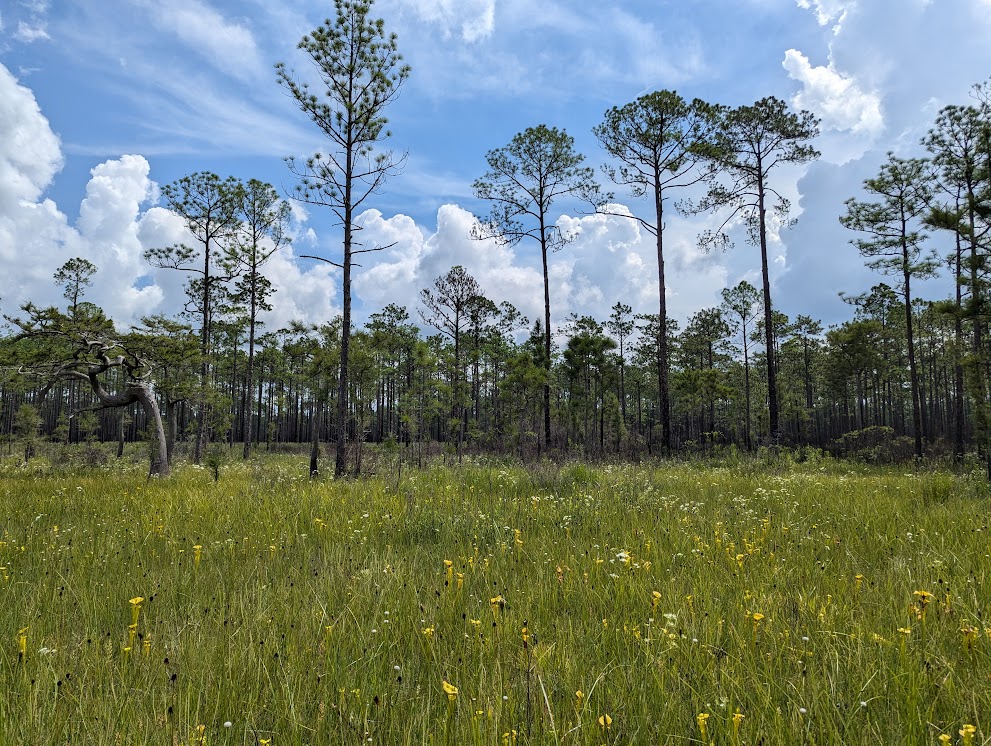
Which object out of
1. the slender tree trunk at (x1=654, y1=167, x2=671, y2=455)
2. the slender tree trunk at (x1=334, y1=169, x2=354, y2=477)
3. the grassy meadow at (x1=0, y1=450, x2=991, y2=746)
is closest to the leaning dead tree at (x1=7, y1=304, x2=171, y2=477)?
the slender tree trunk at (x1=334, y1=169, x2=354, y2=477)

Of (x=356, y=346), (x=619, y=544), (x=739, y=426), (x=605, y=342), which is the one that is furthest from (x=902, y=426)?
(x=619, y=544)

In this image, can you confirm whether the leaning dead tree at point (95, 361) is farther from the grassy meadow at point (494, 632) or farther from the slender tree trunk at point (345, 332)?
the grassy meadow at point (494, 632)

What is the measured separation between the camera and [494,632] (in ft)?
8.39

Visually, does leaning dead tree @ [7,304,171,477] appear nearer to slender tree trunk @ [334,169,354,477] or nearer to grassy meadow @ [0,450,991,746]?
slender tree trunk @ [334,169,354,477]

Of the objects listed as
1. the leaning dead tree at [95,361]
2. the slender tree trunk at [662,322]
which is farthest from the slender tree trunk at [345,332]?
the slender tree trunk at [662,322]

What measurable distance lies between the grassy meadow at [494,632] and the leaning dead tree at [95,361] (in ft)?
23.3

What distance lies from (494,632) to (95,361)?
14163 millimetres

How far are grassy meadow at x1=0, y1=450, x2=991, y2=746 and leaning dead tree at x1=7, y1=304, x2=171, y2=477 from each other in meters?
7.11

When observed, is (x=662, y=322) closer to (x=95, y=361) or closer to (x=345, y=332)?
(x=345, y=332)

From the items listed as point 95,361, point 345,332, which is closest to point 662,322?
point 345,332

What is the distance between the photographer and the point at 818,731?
1.88m

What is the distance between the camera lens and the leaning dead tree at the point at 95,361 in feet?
36.8

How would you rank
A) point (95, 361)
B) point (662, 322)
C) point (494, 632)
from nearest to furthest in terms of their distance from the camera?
1. point (494, 632)
2. point (95, 361)
3. point (662, 322)

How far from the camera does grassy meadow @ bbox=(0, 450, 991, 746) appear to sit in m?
1.92
